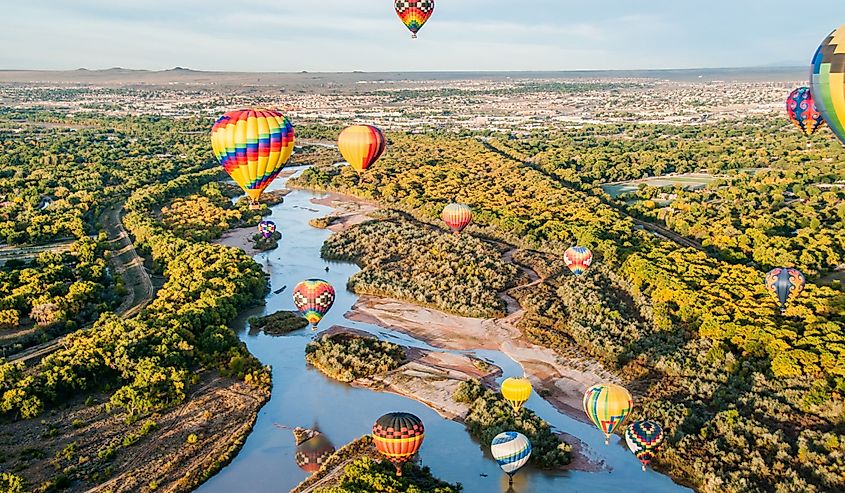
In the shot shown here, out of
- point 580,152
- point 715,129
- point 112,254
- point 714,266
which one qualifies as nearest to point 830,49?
point 714,266

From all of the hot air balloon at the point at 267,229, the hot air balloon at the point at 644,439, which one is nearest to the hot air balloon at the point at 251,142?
the hot air balloon at the point at 267,229

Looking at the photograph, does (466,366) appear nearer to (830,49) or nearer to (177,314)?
(177,314)

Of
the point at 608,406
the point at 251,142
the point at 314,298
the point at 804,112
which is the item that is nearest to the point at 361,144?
the point at 251,142

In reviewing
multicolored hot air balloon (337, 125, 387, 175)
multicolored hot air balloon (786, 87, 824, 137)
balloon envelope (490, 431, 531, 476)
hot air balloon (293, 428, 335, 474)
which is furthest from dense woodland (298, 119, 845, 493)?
hot air balloon (293, 428, 335, 474)

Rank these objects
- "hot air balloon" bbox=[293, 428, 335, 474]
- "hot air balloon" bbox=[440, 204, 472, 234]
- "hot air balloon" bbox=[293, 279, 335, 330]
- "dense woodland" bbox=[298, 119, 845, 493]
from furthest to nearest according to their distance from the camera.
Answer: "hot air balloon" bbox=[440, 204, 472, 234], "hot air balloon" bbox=[293, 279, 335, 330], "hot air balloon" bbox=[293, 428, 335, 474], "dense woodland" bbox=[298, 119, 845, 493]

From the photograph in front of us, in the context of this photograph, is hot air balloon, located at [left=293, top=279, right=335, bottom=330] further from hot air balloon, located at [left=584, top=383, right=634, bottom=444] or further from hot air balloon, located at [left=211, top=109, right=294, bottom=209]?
hot air balloon, located at [left=584, top=383, right=634, bottom=444]

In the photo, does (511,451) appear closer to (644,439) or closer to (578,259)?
(644,439)

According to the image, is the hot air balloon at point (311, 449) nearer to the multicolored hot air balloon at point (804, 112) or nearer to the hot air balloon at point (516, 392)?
the hot air balloon at point (516, 392)

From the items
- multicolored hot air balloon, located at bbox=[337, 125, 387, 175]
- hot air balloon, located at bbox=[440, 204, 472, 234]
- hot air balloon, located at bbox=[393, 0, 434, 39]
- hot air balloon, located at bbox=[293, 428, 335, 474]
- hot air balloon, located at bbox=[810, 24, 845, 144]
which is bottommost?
hot air balloon, located at bbox=[293, 428, 335, 474]
